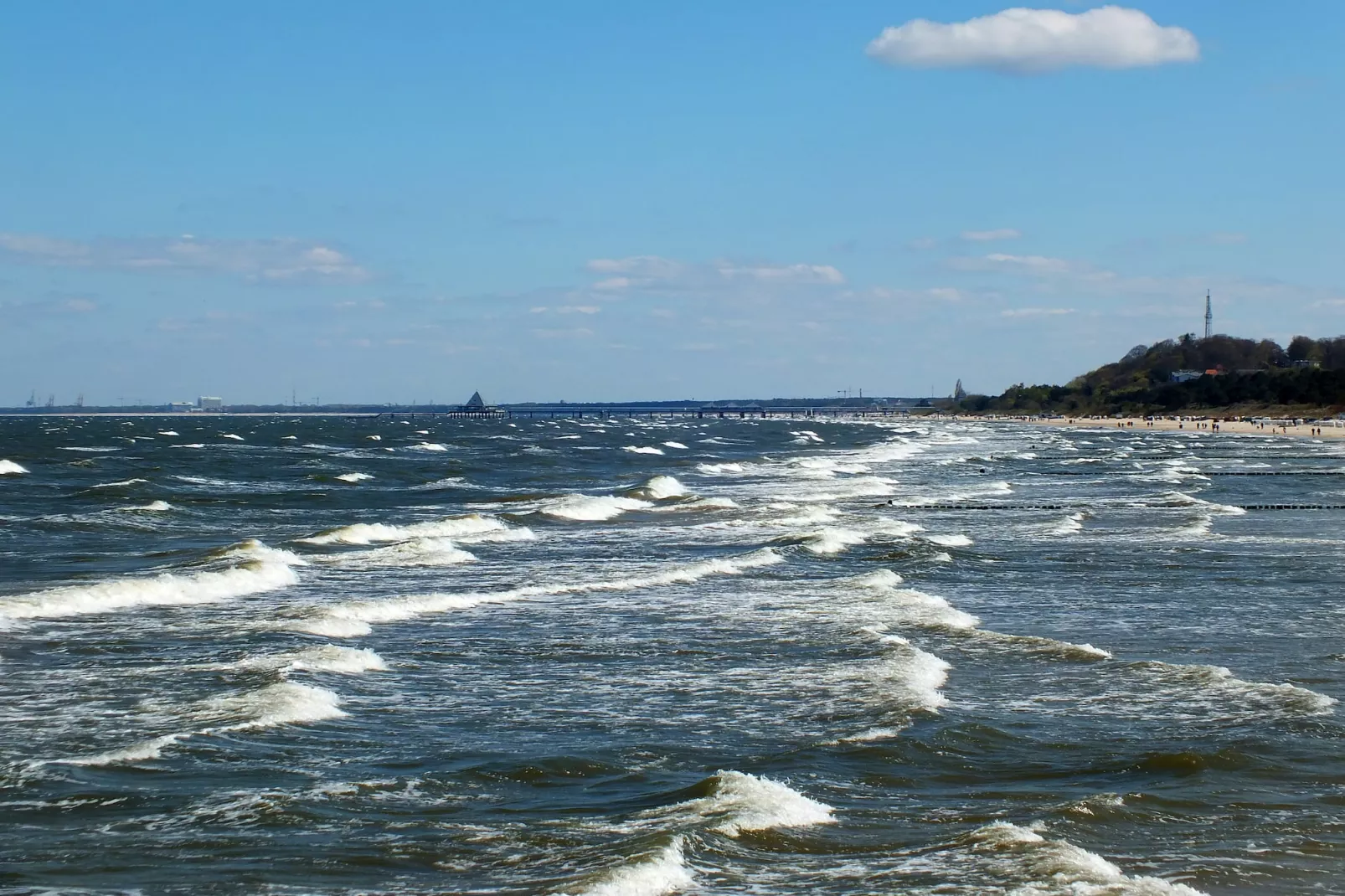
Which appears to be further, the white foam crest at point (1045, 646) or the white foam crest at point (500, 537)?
the white foam crest at point (500, 537)

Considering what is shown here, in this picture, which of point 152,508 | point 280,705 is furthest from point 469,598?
point 152,508

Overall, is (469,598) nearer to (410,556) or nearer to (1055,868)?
(410,556)

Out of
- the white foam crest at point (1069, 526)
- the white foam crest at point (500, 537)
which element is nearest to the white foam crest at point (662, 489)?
the white foam crest at point (500, 537)

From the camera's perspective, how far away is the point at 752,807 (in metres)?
11.7

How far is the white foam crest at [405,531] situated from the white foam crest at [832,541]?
946cm

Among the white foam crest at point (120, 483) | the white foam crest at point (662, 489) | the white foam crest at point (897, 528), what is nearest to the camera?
the white foam crest at point (897, 528)

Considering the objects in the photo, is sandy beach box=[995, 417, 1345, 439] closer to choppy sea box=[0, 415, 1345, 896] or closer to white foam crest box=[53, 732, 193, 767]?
choppy sea box=[0, 415, 1345, 896]

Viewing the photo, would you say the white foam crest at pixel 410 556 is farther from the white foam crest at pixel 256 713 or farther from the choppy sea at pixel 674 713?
the white foam crest at pixel 256 713

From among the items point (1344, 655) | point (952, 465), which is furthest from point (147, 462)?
point (1344, 655)

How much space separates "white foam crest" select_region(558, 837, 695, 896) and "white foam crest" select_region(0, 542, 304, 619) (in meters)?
15.5

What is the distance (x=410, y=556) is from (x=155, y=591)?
7565 mm

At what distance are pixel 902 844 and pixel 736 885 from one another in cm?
160

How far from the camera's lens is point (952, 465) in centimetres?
8206

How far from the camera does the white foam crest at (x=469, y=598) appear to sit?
854 inches
